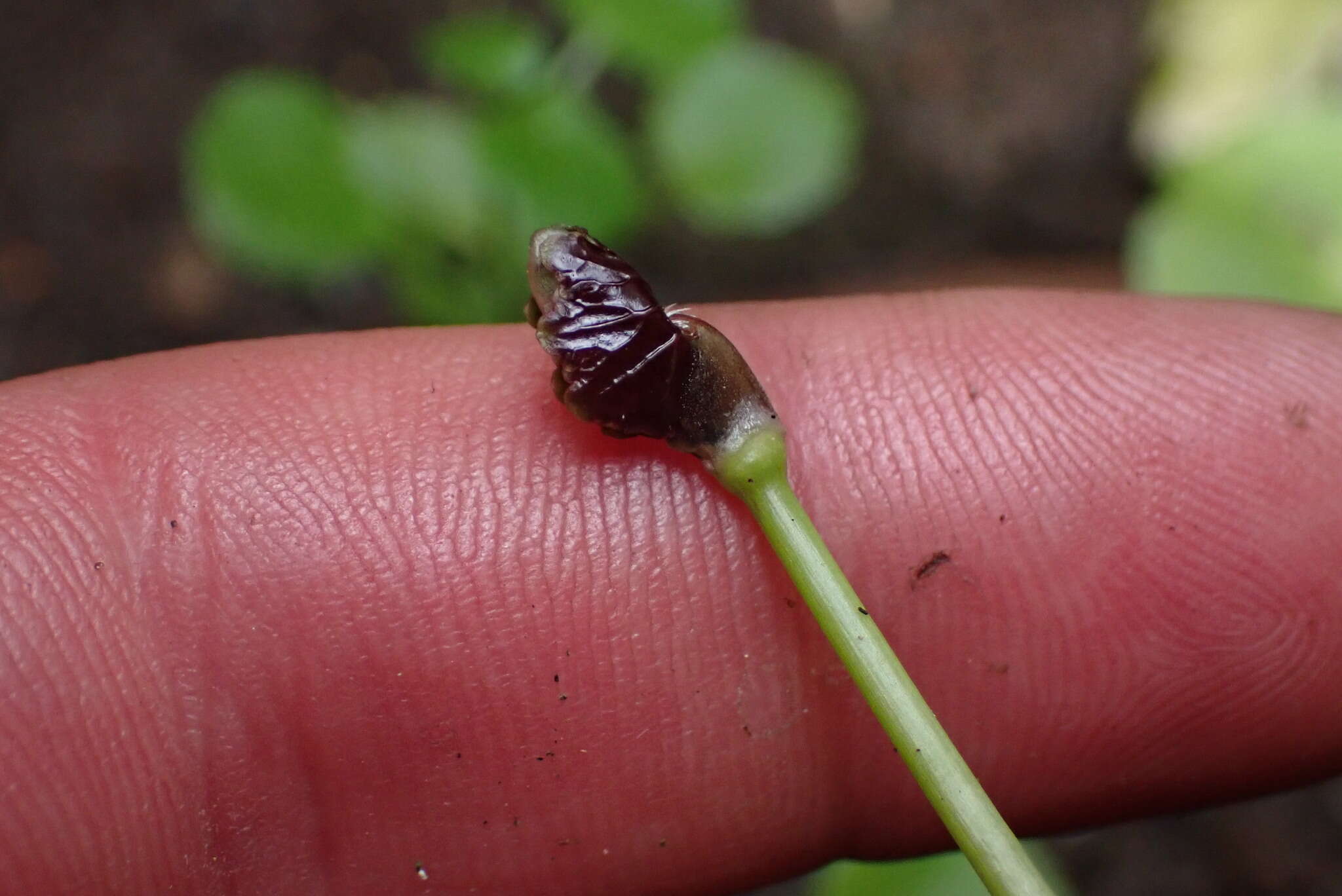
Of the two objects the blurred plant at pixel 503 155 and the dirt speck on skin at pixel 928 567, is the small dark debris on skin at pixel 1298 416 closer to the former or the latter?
the dirt speck on skin at pixel 928 567

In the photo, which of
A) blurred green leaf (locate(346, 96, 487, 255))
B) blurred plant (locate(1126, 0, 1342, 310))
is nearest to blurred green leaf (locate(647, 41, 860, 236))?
blurred green leaf (locate(346, 96, 487, 255))

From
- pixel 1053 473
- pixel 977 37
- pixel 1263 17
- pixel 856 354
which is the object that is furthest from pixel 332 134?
pixel 1263 17

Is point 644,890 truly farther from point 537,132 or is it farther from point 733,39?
point 733,39

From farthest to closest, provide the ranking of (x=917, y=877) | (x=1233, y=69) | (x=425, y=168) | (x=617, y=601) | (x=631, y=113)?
(x=631, y=113) → (x=1233, y=69) → (x=425, y=168) → (x=917, y=877) → (x=617, y=601)

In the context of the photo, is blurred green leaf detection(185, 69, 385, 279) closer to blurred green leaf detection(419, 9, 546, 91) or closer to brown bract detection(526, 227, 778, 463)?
blurred green leaf detection(419, 9, 546, 91)

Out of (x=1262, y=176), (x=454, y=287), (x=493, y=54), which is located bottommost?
→ (x=454, y=287)

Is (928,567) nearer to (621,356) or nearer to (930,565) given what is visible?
(930,565)

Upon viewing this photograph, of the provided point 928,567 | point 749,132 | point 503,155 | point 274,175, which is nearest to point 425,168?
point 503,155

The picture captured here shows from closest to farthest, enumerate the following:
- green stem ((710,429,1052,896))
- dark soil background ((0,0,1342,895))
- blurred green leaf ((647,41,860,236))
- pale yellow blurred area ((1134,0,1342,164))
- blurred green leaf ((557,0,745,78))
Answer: green stem ((710,429,1052,896)) < blurred green leaf ((557,0,745,78)) < blurred green leaf ((647,41,860,236)) < pale yellow blurred area ((1134,0,1342,164)) < dark soil background ((0,0,1342,895))
